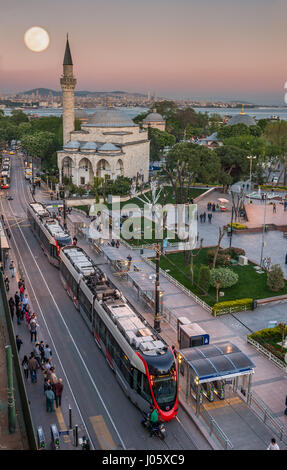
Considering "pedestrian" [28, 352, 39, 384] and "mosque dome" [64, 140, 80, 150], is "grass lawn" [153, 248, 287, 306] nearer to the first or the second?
"pedestrian" [28, 352, 39, 384]

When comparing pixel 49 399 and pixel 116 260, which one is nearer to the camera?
pixel 49 399

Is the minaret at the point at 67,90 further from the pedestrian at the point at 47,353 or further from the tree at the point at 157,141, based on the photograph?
the pedestrian at the point at 47,353

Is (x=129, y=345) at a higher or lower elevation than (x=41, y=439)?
higher

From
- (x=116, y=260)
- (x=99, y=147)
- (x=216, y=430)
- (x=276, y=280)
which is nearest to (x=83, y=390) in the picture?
(x=216, y=430)

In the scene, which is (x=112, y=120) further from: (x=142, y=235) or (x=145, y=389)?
(x=145, y=389)

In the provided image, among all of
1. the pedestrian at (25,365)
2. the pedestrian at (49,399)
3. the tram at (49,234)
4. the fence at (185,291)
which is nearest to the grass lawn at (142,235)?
the fence at (185,291)
